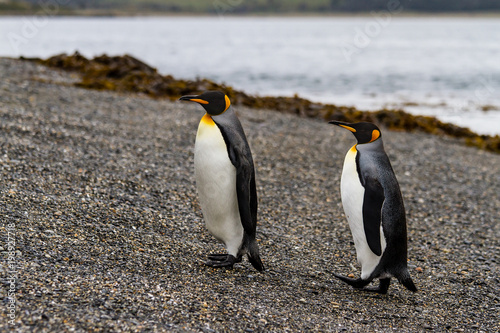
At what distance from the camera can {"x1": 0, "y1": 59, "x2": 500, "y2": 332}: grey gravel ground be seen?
Answer: 3.13 meters

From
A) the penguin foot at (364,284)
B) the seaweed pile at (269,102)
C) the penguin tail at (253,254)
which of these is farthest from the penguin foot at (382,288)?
the seaweed pile at (269,102)

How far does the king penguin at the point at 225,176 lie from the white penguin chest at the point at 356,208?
27.4 inches

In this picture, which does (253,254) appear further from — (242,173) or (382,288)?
(382,288)

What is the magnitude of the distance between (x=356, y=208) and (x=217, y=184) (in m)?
1.03

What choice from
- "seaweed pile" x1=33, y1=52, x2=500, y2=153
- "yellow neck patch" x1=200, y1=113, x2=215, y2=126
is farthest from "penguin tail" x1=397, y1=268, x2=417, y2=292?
"seaweed pile" x1=33, y1=52, x2=500, y2=153

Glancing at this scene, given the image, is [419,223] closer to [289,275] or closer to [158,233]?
[289,275]

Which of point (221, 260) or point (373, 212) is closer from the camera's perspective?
point (373, 212)

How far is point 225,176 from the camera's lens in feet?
12.2

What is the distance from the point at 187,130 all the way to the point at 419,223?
145 inches

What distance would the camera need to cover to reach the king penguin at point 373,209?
3730 mm

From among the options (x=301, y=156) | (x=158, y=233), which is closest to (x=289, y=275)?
(x=158, y=233)

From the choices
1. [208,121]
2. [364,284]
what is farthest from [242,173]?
[364,284]

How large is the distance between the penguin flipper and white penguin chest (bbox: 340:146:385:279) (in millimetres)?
52

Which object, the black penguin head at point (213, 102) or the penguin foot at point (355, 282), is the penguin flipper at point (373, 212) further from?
the black penguin head at point (213, 102)
